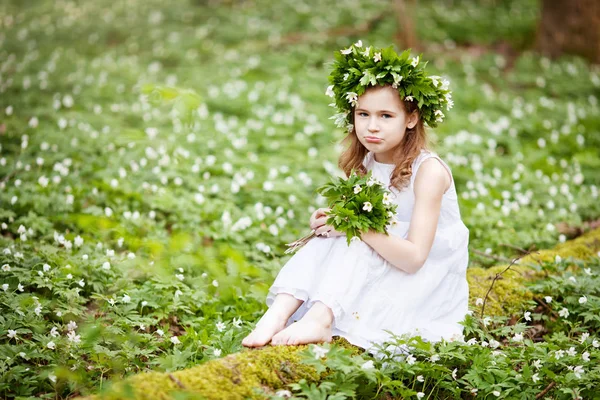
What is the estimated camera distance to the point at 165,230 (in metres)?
5.18

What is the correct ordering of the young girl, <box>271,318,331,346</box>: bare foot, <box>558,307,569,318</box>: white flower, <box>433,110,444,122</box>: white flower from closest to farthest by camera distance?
<box>271,318,331,346</box>: bare foot, the young girl, <box>433,110,444,122</box>: white flower, <box>558,307,569,318</box>: white flower

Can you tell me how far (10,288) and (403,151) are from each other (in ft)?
8.89

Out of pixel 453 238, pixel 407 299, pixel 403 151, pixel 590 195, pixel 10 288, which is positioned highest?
pixel 590 195

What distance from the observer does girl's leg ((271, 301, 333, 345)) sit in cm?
324

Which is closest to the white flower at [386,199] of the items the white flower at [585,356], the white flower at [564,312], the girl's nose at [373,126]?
the girl's nose at [373,126]

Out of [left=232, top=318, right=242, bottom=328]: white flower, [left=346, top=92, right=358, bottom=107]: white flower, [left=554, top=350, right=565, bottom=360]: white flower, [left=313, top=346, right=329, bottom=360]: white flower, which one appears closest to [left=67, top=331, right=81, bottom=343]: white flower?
[left=232, top=318, right=242, bottom=328]: white flower

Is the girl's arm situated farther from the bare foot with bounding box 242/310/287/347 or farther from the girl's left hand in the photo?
the bare foot with bounding box 242/310/287/347

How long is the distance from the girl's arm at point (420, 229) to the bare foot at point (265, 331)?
0.71 meters

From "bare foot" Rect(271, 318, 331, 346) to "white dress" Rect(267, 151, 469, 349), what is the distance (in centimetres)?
13

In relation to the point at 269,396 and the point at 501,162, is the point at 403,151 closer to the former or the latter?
the point at 269,396

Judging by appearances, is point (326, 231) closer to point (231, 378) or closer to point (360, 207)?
point (360, 207)

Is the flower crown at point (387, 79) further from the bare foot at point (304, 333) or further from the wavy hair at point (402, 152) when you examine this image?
the bare foot at point (304, 333)

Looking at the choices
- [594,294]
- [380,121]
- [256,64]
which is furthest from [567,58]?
[380,121]

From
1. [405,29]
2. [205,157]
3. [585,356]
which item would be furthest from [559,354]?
[405,29]
